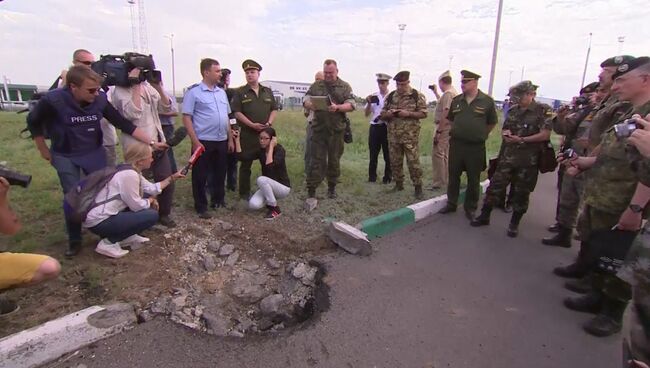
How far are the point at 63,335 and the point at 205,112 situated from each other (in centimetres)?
281

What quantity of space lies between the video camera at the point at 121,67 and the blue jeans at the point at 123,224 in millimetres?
1408

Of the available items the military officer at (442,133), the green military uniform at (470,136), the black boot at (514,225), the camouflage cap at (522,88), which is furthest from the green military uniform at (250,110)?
the black boot at (514,225)

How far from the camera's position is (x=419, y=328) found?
2.84 metres

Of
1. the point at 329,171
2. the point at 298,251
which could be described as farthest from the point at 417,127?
the point at 298,251

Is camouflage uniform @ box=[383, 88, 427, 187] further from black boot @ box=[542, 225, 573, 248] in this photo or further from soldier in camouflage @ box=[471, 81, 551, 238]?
black boot @ box=[542, 225, 573, 248]

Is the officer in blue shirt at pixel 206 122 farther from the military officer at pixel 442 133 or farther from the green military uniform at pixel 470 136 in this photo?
the military officer at pixel 442 133

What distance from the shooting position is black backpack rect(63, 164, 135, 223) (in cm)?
324

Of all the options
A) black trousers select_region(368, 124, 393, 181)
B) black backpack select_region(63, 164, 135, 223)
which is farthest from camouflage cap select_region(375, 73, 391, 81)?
black backpack select_region(63, 164, 135, 223)

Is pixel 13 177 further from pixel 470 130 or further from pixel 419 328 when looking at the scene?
pixel 470 130

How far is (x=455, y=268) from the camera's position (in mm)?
3822

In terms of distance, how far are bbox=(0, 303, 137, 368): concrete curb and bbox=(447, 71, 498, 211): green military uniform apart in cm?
415

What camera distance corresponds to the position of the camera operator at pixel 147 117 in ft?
13.0

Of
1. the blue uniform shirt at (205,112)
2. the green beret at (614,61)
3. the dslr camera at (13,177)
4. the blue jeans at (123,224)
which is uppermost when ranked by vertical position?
the green beret at (614,61)

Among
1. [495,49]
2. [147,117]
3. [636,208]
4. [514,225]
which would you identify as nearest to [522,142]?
[514,225]
